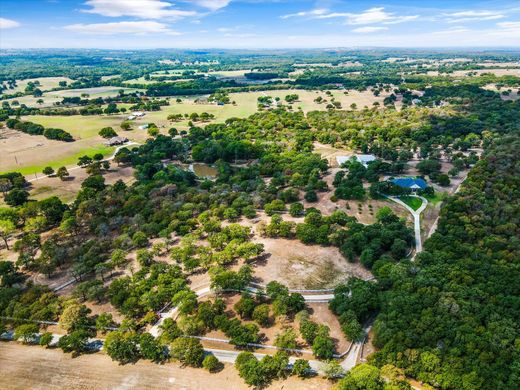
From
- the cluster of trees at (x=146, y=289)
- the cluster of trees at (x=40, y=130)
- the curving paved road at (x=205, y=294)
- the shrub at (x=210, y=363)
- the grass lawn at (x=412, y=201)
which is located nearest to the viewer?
the shrub at (x=210, y=363)

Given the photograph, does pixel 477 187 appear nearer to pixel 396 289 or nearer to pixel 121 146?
pixel 396 289

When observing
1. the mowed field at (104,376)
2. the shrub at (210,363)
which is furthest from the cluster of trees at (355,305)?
the shrub at (210,363)

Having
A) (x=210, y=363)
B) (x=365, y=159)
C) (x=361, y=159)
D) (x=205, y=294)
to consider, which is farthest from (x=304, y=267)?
(x=365, y=159)

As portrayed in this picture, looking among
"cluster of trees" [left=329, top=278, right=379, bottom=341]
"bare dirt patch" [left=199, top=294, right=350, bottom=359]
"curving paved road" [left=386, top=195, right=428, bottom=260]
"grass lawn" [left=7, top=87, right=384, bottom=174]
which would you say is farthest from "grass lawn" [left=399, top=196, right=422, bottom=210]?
"grass lawn" [left=7, top=87, right=384, bottom=174]

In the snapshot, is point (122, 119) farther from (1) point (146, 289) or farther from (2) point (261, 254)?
(1) point (146, 289)

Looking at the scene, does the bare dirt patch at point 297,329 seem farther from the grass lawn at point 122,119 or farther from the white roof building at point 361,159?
the grass lawn at point 122,119

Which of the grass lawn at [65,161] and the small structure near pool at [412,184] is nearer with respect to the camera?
the small structure near pool at [412,184]

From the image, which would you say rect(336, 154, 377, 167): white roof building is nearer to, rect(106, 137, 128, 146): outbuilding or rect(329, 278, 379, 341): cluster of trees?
rect(329, 278, 379, 341): cluster of trees

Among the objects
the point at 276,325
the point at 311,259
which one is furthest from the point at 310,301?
the point at 311,259
